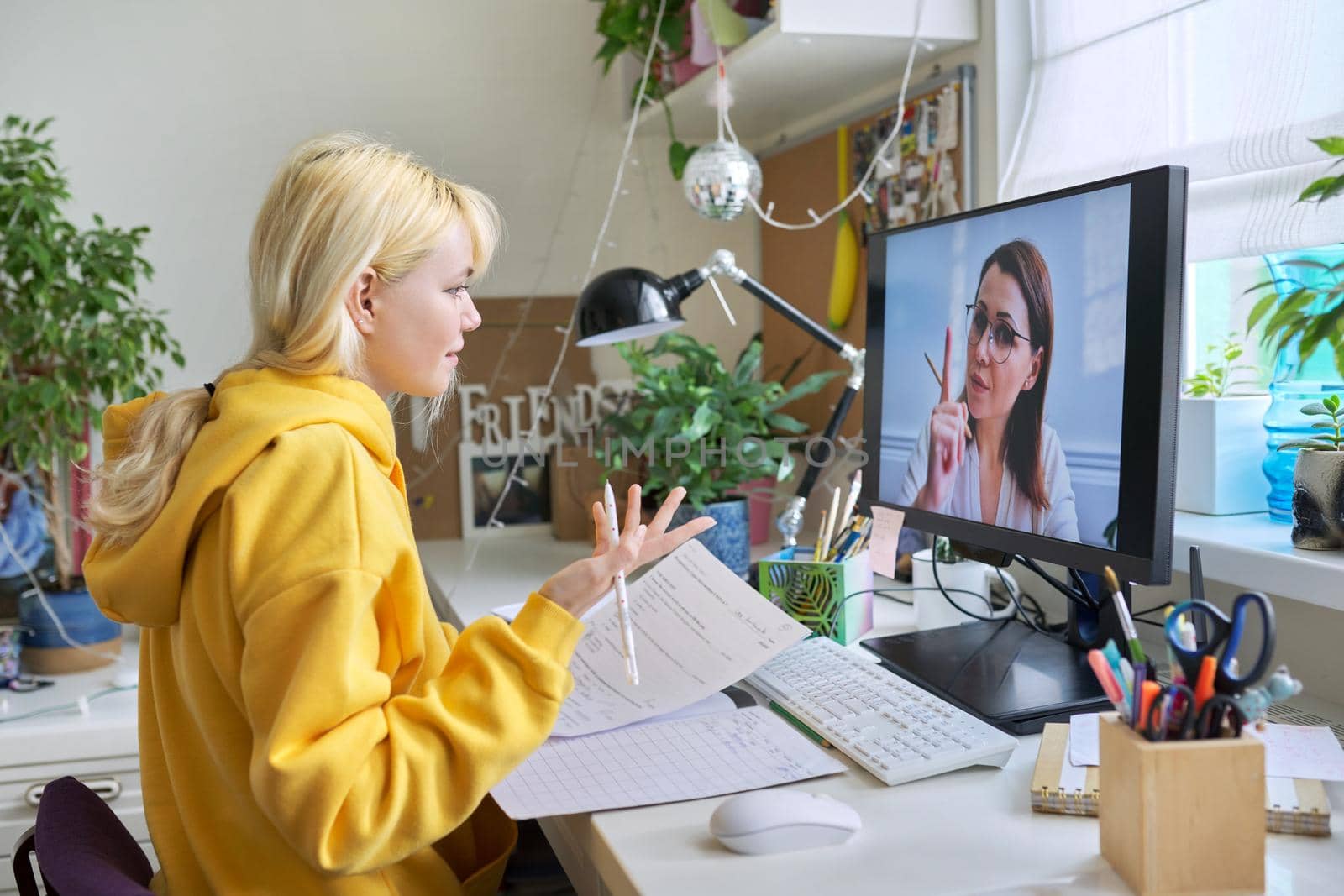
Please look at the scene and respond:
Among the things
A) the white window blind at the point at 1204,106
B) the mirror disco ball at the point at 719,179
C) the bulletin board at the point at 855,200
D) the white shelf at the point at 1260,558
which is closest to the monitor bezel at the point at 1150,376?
the white shelf at the point at 1260,558

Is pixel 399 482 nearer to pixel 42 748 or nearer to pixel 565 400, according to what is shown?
pixel 42 748

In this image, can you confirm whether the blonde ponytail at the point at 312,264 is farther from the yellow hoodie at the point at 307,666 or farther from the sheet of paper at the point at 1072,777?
the sheet of paper at the point at 1072,777

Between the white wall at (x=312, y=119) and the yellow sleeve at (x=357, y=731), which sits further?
the white wall at (x=312, y=119)

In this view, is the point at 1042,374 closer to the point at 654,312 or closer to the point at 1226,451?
the point at 1226,451

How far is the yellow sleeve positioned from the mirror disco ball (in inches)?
40.5

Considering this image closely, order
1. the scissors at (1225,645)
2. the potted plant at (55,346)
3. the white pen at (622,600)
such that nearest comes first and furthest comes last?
the scissors at (1225,645)
the white pen at (622,600)
the potted plant at (55,346)

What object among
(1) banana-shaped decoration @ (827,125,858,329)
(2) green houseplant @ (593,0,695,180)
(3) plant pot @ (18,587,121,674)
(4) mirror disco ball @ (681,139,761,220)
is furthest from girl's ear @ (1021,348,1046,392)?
(3) plant pot @ (18,587,121,674)

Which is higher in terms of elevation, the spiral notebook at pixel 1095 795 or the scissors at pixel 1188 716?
the scissors at pixel 1188 716

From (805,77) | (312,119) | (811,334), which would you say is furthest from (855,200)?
(312,119)

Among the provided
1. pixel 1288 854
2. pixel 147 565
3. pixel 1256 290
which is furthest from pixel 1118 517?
pixel 147 565

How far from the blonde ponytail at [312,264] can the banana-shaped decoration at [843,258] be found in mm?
1087

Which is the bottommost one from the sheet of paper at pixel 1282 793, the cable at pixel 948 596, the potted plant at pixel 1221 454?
the sheet of paper at pixel 1282 793

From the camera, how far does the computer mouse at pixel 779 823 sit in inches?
28.5

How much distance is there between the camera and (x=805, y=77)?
1724mm
